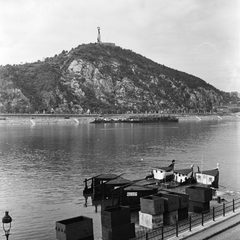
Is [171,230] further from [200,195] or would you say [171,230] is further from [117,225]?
[200,195]

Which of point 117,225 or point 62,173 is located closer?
point 117,225

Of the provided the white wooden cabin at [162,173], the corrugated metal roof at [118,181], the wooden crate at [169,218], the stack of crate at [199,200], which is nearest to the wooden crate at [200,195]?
the stack of crate at [199,200]

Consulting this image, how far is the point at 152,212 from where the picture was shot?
2828 centimetres

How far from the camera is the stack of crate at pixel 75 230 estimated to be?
78.5 ft

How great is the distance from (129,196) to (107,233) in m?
11.4

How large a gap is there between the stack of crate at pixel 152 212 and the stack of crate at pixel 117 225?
2469 millimetres

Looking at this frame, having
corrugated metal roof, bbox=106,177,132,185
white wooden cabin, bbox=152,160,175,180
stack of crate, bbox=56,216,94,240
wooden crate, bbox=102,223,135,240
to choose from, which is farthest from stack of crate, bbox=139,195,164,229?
white wooden cabin, bbox=152,160,175,180

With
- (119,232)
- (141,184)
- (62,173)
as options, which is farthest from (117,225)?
(62,173)

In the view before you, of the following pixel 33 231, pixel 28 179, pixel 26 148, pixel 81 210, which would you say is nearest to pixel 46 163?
pixel 28 179

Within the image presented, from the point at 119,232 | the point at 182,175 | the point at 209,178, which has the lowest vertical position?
the point at 209,178

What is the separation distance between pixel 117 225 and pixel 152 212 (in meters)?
3.64

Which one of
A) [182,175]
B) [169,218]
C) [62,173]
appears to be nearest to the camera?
[169,218]

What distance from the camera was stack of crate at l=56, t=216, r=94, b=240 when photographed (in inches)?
942

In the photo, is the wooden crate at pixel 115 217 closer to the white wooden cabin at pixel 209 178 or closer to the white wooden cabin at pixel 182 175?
the white wooden cabin at pixel 209 178
